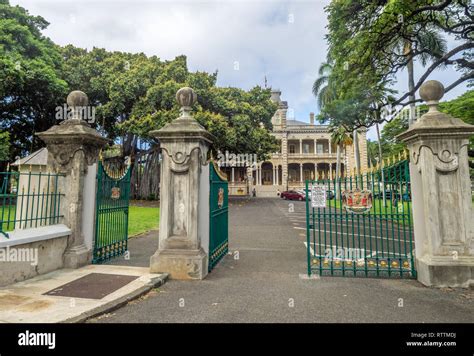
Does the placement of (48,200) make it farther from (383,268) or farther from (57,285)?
(383,268)

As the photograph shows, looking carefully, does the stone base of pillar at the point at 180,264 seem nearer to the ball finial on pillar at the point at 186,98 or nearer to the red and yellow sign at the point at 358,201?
the ball finial on pillar at the point at 186,98

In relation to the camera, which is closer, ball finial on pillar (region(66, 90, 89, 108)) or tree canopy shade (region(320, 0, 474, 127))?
ball finial on pillar (region(66, 90, 89, 108))

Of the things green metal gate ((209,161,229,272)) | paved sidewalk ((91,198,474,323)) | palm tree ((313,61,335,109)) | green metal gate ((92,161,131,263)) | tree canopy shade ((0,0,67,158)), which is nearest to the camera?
paved sidewalk ((91,198,474,323))

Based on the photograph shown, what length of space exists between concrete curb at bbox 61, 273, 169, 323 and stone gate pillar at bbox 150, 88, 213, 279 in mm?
427

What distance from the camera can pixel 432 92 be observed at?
17.4ft

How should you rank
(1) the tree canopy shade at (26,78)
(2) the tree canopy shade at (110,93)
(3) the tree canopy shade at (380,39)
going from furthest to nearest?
(2) the tree canopy shade at (110,93)
(1) the tree canopy shade at (26,78)
(3) the tree canopy shade at (380,39)

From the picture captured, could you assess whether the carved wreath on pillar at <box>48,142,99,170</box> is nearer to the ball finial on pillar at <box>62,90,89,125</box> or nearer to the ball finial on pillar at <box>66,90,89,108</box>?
the ball finial on pillar at <box>62,90,89,125</box>

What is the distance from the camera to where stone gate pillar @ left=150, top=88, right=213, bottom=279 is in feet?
17.1

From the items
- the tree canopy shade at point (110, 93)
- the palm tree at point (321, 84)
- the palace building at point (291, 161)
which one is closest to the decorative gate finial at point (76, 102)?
the tree canopy shade at point (110, 93)

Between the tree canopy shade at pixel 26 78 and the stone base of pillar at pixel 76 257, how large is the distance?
50.2 feet

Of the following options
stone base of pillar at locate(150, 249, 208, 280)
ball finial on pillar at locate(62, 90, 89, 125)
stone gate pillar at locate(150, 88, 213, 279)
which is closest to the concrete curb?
stone base of pillar at locate(150, 249, 208, 280)

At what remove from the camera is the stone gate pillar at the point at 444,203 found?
4.79m
